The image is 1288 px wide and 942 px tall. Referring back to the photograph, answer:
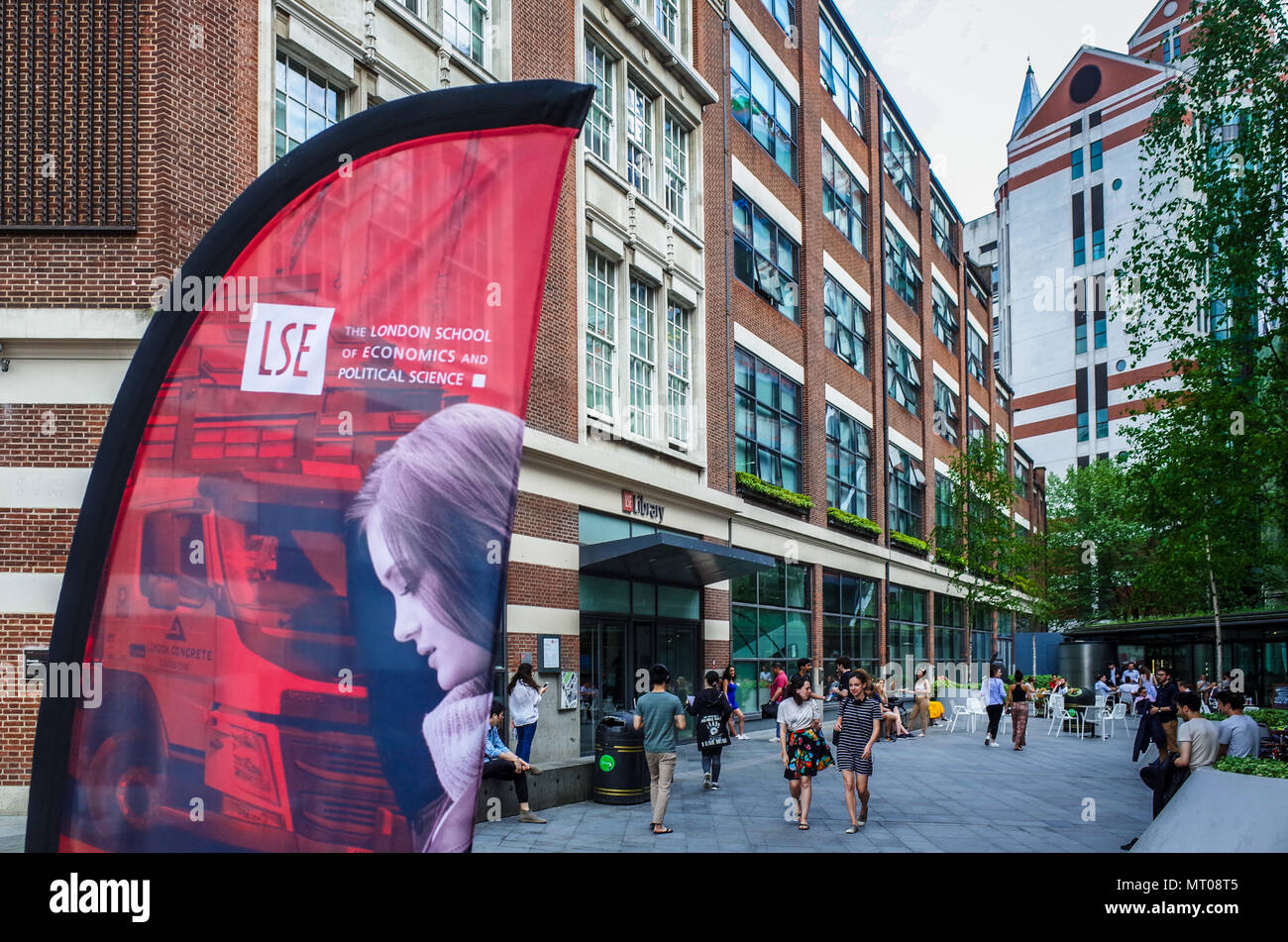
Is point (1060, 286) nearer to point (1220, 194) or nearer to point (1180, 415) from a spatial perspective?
point (1180, 415)

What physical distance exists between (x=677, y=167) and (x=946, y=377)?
26.6 metres

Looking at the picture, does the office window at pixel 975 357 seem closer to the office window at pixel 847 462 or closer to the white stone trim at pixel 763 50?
the office window at pixel 847 462

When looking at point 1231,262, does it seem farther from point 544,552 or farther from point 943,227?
point 943,227

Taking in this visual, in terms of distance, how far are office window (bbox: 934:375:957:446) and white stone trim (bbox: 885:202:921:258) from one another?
5.55 metres

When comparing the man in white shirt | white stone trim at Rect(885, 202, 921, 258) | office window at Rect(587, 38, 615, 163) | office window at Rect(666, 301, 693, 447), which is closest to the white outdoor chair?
office window at Rect(666, 301, 693, 447)

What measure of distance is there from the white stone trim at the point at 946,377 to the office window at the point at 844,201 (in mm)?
9535

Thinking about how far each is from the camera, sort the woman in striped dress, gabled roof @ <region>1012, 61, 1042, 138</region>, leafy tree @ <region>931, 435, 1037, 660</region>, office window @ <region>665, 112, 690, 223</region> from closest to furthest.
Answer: the woman in striped dress < office window @ <region>665, 112, 690, 223</region> < leafy tree @ <region>931, 435, 1037, 660</region> < gabled roof @ <region>1012, 61, 1042, 138</region>

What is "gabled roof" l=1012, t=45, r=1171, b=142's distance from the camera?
71625mm

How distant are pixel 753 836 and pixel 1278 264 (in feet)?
49.4

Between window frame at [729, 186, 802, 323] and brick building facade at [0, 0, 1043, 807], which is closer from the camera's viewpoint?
brick building facade at [0, 0, 1043, 807]

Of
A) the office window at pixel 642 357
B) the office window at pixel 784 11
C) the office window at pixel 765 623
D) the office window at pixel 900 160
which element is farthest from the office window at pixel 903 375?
the office window at pixel 642 357

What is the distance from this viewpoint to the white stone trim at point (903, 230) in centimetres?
3984

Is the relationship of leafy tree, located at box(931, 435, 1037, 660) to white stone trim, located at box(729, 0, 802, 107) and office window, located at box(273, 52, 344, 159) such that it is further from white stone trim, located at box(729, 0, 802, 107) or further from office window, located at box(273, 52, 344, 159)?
office window, located at box(273, 52, 344, 159)

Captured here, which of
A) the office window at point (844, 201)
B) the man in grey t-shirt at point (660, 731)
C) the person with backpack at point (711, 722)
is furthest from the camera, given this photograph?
the office window at point (844, 201)
